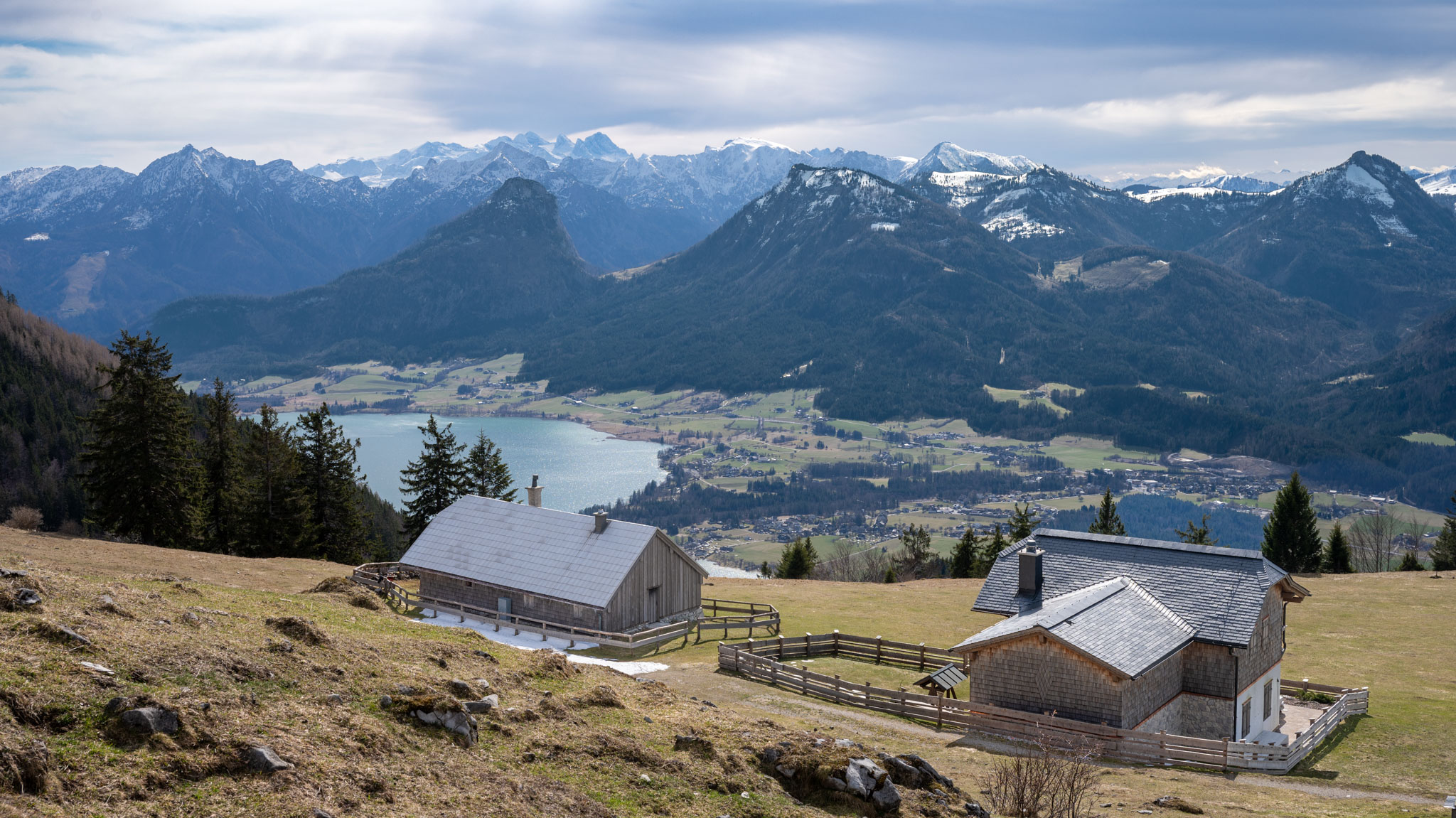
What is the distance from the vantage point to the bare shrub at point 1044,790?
21.2 m

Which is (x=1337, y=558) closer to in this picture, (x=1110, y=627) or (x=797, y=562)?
(x=797, y=562)

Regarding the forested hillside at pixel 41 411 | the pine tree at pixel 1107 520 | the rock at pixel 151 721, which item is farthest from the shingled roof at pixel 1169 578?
the forested hillside at pixel 41 411

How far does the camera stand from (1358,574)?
68125 mm

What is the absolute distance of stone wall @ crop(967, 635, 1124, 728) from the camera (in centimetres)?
3181

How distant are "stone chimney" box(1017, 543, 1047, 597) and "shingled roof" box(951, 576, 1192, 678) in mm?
974

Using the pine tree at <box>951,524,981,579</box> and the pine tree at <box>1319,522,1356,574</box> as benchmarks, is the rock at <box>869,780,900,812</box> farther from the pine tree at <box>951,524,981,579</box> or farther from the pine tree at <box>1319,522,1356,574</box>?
the pine tree at <box>1319,522,1356,574</box>

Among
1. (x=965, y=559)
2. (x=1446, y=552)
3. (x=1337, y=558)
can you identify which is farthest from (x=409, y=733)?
(x=1446, y=552)

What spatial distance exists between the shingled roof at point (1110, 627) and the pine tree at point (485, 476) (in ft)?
147

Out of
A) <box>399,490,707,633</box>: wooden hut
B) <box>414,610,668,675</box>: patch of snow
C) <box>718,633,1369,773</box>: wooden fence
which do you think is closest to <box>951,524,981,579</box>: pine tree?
<box>399,490,707,633</box>: wooden hut

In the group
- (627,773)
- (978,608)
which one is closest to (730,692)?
(978,608)

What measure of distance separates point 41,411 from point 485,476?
7346 cm

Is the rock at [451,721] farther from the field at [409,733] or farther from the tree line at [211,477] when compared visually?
the tree line at [211,477]

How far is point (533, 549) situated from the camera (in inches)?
1929

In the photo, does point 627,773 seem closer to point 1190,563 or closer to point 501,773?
point 501,773
